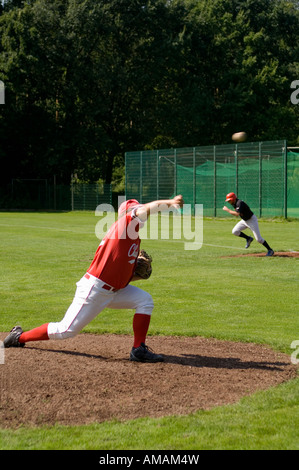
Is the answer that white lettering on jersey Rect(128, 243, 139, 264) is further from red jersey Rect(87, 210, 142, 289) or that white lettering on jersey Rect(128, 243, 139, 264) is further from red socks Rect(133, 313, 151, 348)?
red socks Rect(133, 313, 151, 348)

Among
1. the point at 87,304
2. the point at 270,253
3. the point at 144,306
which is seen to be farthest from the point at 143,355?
the point at 270,253

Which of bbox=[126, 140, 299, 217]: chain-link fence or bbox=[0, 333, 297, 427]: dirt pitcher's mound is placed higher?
bbox=[126, 140, 299, 217]: chain-link fence

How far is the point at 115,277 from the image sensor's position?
20.7ft

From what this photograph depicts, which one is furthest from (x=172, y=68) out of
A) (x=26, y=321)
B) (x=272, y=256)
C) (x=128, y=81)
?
(x=26, y=321)

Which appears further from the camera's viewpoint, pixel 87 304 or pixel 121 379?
pixel 87 304

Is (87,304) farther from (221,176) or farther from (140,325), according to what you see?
(221,176)

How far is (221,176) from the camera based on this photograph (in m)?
34.9

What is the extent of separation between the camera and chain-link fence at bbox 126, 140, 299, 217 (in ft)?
106

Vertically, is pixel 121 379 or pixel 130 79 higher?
pixel 130 79

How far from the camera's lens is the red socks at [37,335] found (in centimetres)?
664

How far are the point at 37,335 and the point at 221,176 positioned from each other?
95.5 feet

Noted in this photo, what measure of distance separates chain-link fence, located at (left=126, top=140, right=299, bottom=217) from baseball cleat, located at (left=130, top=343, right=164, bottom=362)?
25.7 m

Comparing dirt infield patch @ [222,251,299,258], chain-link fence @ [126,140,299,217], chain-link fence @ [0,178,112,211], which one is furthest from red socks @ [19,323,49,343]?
chain-link fence @ [0,178,112,211]

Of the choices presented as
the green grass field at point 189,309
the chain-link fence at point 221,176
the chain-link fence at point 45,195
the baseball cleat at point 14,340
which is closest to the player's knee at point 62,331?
the baseball cleat at point 14,340
